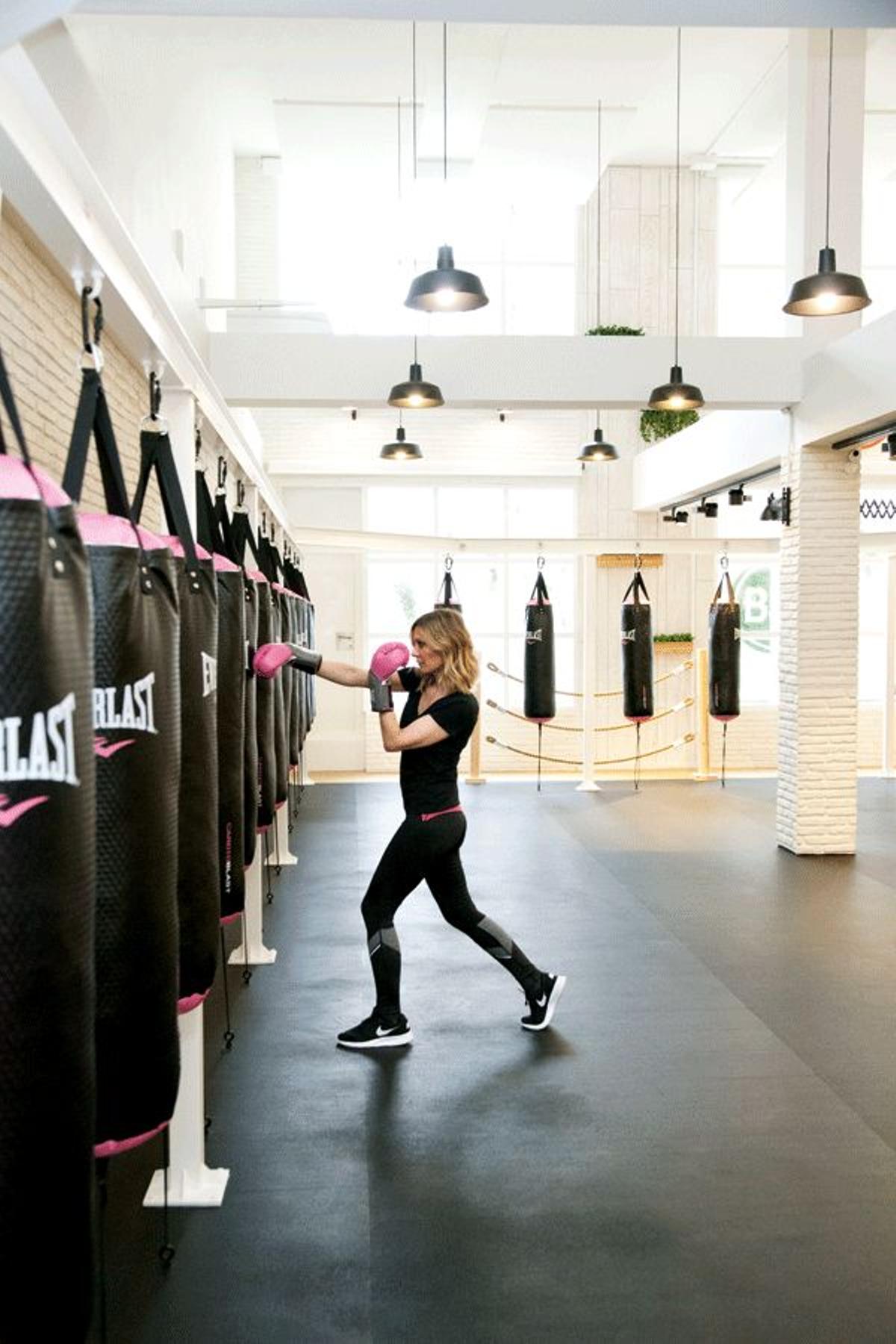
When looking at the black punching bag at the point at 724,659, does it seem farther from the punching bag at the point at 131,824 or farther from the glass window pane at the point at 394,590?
the punching bag at the point at 131,824

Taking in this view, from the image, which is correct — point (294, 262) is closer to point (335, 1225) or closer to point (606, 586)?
point (606, 586)

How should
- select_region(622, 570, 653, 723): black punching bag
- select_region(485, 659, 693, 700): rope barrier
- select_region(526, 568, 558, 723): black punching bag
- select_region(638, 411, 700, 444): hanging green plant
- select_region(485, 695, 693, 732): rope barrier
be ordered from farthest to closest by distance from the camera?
1. select_region(485, 695, 693, 732): rope barrier
2. select_region(485, 659, 693, 700): rope barrier
3. select_region(638, 411, 700, 444): hanging green plant
4. select_region(526, 568, 558, 723): black punching bag
5. select_region(622, 570, 653, 723): black punching bag

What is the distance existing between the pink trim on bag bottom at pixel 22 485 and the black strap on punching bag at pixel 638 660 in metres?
9.17

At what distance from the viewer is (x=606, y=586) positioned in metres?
14.3

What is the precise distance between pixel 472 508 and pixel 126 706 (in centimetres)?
1302

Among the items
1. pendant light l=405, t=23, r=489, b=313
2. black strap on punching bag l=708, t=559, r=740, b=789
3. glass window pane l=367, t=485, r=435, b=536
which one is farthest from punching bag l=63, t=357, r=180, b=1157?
glass window pane l=367, t=485, r=435, b=536

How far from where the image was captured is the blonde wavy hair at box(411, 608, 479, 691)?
4469 millimetres

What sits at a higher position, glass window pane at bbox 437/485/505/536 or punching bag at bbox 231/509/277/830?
glass window pane at bbox 437/485/505/536

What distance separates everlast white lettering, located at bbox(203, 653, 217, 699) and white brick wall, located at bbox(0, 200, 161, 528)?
1483 millimetres

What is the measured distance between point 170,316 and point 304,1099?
8.41 feet

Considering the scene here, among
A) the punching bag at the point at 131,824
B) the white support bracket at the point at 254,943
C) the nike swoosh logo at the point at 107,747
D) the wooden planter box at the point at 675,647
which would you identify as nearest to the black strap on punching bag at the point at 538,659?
the wooden planter box at the point at 675,647

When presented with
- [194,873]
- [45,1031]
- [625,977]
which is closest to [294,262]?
[625,977]

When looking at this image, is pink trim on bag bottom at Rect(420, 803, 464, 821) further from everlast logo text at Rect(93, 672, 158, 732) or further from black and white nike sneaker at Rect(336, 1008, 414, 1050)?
everlast logo text at Rect(93, 672, 158, 732)

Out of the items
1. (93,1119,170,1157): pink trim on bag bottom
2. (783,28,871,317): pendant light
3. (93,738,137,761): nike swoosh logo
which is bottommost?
(93,1119,170,1157): pink trim on bag bottom
